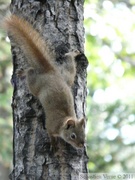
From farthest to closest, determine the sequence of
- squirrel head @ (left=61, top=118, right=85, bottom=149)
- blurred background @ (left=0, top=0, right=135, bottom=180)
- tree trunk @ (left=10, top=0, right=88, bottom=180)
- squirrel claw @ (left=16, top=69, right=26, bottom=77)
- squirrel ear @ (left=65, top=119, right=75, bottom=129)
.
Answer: blurred background @ (left=0, top=0, right=135, bottom=180) < squirrel ear @ (left=65, top=119, right=75, bottom=129) < squirrel claw @ (left=16, top=69, right=26, bottom=77) < squirrel head @ (left=61, top=118, right=85, bottom=149) < tree trunk @ (left=10, top=0, right=88, bottom=180)

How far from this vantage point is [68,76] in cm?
292

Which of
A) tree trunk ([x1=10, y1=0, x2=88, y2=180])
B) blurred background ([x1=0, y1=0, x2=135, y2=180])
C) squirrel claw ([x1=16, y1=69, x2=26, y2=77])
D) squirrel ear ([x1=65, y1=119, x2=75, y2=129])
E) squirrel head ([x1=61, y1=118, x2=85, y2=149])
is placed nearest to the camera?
tree trunk ([x1=10, y1=0, x2=88, y2=180])

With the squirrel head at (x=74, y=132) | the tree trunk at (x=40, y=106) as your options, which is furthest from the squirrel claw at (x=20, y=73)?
the squirrel head at (x=74, y=132)

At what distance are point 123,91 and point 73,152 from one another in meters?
5.41

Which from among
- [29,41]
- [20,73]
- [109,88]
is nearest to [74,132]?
[20,73]

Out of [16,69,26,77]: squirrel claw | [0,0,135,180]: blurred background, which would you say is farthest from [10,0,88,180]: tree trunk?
[0,0,135,180]: blurred background

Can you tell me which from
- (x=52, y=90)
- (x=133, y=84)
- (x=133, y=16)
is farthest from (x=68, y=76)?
(x=133, y=84)

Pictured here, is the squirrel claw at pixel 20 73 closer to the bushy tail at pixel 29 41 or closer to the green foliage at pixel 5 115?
the bushy tail at pixel 29 41

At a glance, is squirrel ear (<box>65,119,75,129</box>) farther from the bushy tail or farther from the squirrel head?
the bushy tail

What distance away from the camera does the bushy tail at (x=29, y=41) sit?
2857 mm

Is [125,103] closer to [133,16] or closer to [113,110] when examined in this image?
[113,110]

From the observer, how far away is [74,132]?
10.3 ft

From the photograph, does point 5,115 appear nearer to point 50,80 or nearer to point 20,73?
point 50,80

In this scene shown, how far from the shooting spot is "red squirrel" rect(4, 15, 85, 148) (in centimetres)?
284
